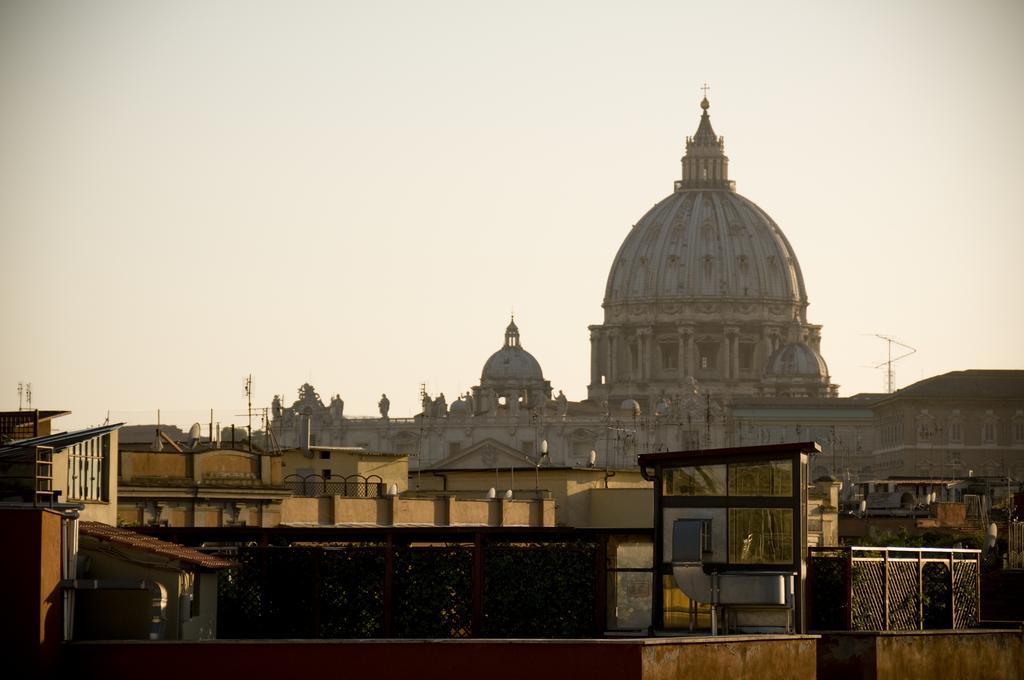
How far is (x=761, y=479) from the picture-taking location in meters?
36.2

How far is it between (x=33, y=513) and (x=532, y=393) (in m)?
160

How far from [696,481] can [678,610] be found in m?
1.86

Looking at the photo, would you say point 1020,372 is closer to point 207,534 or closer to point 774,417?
point 774,417

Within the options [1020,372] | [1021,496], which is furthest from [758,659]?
[1020,372]

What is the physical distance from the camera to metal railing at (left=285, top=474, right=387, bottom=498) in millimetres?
60531

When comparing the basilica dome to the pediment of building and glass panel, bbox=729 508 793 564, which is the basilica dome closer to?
the pediment of building

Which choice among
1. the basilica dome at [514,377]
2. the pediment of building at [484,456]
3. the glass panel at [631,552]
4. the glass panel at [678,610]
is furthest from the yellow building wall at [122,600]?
the basilica dome at [514,377]

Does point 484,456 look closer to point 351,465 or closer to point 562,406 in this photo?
point 562,406

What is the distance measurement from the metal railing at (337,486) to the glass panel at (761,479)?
23.5 meters

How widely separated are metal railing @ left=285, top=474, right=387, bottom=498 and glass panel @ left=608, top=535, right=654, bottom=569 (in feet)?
71.4

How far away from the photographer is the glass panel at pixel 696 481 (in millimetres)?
36531

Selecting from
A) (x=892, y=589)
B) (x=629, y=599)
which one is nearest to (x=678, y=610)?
(x=629, y=599)

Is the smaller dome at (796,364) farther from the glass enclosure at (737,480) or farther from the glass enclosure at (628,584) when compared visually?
the glass enclosure at (737,480)

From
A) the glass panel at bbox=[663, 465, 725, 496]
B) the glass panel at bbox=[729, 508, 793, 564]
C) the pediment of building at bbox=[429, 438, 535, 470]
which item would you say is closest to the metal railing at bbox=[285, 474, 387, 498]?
the glass panel at bbox=[663, 465, 725, 496]
